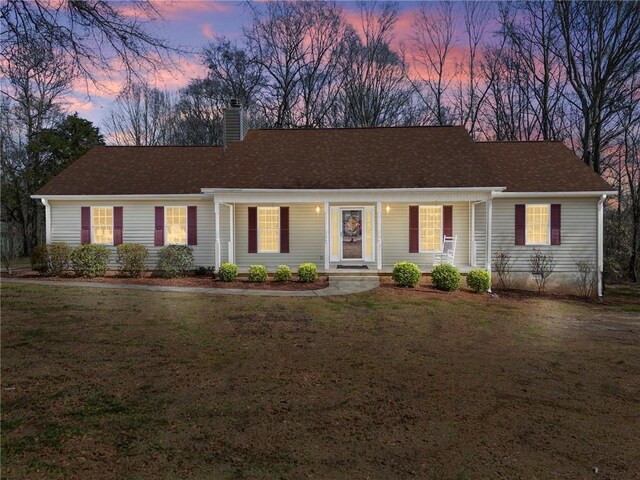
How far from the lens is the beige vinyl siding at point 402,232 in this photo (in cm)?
1570

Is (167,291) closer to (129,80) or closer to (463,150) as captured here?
(129,80)

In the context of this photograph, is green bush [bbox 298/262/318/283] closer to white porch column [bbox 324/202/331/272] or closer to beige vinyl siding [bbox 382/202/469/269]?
white porch column [bbox 324/202/331/272]

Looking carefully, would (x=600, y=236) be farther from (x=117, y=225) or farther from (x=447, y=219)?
(x=117, y=225)

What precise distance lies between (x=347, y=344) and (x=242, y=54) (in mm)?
29020

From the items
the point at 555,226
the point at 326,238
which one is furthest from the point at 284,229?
the point at 555,226

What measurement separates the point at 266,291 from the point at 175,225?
18.5 ft

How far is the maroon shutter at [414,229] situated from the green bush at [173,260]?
7996 mm

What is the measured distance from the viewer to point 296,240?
15844mm

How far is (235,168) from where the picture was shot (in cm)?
1591

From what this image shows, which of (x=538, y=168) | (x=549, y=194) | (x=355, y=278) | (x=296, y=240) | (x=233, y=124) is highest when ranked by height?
(x=233, y=124)

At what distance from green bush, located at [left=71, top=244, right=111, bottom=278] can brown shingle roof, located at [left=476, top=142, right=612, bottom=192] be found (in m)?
13.7

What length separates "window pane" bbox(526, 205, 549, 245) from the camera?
15383 mm

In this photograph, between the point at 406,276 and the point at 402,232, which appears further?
the point at 402,232

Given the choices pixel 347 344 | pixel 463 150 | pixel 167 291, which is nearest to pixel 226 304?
pixel 167 291
